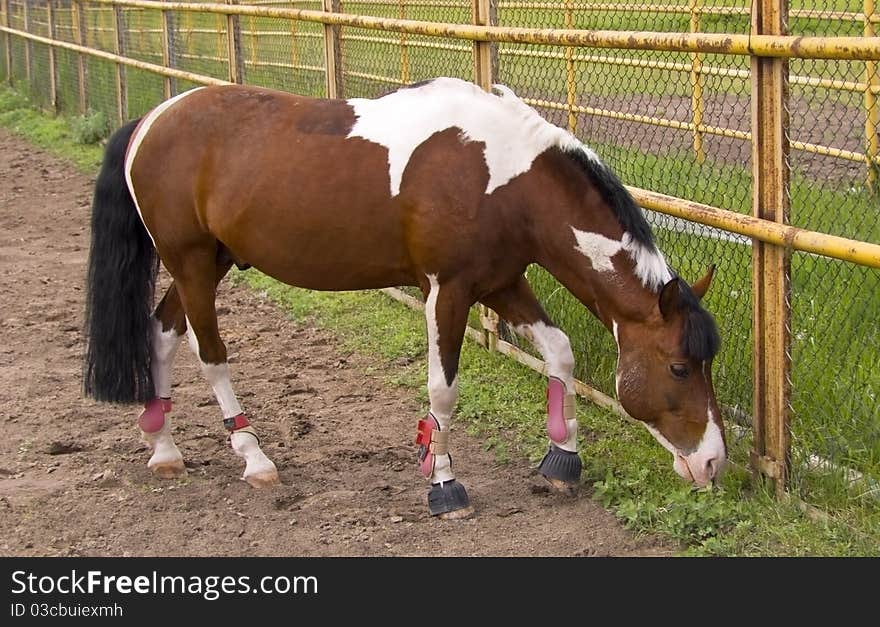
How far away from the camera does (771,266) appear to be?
400cm

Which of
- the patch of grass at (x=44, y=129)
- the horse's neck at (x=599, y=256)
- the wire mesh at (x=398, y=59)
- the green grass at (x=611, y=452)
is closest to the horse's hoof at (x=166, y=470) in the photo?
the green grass at (x=611, y=452)

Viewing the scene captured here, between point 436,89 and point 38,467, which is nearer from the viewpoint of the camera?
point 436,89

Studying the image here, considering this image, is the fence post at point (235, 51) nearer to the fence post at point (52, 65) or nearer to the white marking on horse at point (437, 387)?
the white marking on horse at point (437, 387)

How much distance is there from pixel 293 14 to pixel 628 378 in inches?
161

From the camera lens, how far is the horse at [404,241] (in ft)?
13.1

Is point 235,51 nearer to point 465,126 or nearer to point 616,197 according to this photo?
point 465,126

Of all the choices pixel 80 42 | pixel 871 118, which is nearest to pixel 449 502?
pixel 871 118

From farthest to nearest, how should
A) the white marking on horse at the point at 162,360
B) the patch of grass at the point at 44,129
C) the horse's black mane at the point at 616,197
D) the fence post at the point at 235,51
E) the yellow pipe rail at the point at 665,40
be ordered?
1. the patch of grass at the point at 44,129
2. the fence post at the point at 235,51
3. the white marking on horse at the point at 162,360
4. the horse's black mane at the point at 616,197
5. the yellow pipe rail at the point at 665,40

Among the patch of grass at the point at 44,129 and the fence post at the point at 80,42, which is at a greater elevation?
the fence post at the point at 80,42

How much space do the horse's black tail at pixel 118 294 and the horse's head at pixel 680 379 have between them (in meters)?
2.00

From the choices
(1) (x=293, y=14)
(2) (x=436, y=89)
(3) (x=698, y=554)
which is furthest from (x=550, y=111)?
(3) (x=698, y=554)

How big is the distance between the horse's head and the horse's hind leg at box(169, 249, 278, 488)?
60.0 inches

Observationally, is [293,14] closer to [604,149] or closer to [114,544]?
[604,149]

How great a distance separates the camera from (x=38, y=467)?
487cm
